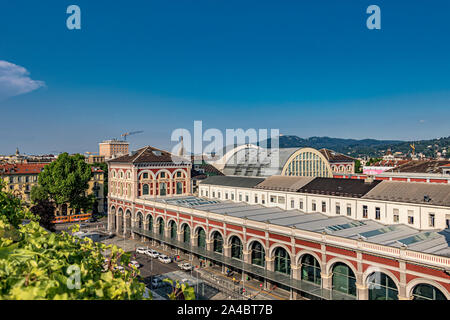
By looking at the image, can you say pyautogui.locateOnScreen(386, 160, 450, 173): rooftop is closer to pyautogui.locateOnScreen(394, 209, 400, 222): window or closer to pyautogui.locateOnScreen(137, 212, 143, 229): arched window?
pyautogui.locateOnScreen(394, 209, 400, 222): window

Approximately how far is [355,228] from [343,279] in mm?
7244

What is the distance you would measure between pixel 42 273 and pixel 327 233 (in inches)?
1137

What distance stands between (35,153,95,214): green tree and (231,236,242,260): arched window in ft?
162

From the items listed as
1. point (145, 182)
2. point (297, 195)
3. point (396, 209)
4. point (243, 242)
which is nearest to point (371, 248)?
point (396, 209)

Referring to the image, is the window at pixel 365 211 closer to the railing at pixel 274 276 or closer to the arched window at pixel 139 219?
the railing at pixel 274 276

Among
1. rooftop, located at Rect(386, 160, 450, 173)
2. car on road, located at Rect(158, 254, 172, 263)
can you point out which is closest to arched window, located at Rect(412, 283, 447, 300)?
car on road, located at Rect(158, 254, 172, 263)

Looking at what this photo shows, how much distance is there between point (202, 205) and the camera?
54.6 metres

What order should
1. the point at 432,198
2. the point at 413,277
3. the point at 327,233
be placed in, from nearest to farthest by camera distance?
1. the point at 413,277
2. the point at 327,233
3. the point at 432,198

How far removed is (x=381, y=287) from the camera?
2880cm

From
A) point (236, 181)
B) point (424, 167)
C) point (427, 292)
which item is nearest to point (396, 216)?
point (427, 292)
